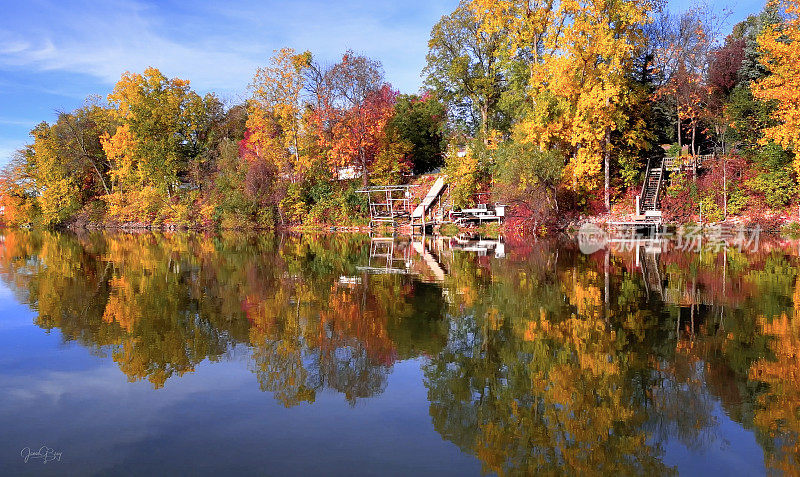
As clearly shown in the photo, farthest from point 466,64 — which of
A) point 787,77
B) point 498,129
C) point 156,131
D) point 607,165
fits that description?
point 156,131

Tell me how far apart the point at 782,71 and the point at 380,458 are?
25226 mm

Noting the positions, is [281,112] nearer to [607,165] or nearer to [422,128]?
[422,128]

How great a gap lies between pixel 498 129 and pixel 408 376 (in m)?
31.3

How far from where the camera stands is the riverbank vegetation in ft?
87.2

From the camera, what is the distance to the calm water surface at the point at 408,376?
179 inches

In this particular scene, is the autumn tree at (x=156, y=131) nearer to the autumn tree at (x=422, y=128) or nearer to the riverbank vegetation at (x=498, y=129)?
the riverbank vegetation at (x=498, y=129)

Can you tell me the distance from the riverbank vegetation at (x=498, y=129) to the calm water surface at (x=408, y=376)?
52.2 feet
